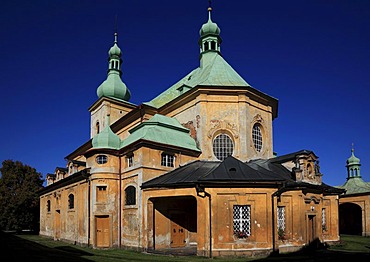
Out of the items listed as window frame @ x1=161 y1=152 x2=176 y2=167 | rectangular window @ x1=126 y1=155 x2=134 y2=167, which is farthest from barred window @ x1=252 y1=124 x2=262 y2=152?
rectangular window @ x1=126 y1=155 x2=134 y2=167

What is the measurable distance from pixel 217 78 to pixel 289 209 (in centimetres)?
1249

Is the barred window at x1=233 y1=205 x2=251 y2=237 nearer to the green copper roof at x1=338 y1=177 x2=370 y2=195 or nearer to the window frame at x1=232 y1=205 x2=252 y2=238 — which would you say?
the window frame at x1=232 y1=205 x2=252 y2=238

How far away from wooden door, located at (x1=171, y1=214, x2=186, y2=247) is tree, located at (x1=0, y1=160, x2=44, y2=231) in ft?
84.1

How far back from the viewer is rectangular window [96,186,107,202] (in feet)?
80.0

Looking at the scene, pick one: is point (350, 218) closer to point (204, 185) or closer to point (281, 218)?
point (281, 218)

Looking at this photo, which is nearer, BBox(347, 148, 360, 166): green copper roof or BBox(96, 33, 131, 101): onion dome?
BBox(96, 33, 131, 101): onion dome

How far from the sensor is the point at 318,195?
2275 centimetres

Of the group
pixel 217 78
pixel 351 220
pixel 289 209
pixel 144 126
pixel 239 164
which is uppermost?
pixel 217 78

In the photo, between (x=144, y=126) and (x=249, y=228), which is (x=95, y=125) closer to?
(x=144, y=126)

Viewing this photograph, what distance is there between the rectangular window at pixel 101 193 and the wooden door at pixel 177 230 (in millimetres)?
5103

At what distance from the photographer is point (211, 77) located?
93.9 feet

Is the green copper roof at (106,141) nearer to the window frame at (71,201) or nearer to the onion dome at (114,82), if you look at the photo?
the window frame at (71,201)

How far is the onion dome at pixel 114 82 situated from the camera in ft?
134

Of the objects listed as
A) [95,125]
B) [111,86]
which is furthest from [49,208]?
[111,86]
